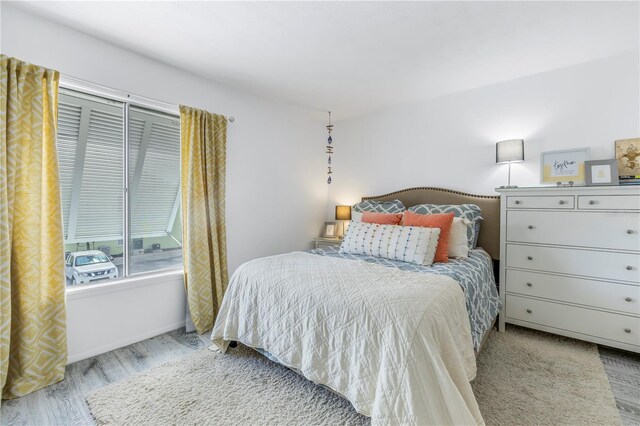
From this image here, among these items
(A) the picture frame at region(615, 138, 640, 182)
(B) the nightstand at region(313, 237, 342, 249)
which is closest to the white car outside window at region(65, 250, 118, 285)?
(B) the nightstand at region(313, 237, 342, 249)

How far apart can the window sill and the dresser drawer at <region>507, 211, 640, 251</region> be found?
3070 millimetres

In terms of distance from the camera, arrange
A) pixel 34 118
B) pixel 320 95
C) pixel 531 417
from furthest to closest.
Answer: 1. pixel 320 95
2. pixel 34 118
3. pixel 531 417

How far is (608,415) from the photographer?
154 cm

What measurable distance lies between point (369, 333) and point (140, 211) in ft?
7.41

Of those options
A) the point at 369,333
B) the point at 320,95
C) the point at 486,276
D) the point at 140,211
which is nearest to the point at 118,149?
the point at 140,211

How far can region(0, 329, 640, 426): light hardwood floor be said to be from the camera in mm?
1559

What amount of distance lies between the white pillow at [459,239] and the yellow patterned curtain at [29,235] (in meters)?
2.91

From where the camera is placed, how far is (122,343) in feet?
7.59

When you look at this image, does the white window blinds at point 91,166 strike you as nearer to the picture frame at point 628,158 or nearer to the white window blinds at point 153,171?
the white window blinds at point 153,171

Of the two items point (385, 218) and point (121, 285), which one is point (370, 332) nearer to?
point (385, 218)

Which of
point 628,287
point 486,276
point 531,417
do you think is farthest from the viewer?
point 486,276

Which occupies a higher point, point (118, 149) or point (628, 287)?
point (118, 149)

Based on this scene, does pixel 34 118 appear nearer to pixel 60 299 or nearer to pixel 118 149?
pixel 118 149

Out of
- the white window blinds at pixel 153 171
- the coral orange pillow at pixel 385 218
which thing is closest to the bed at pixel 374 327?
the coral orange pillow at pixel 385 218
